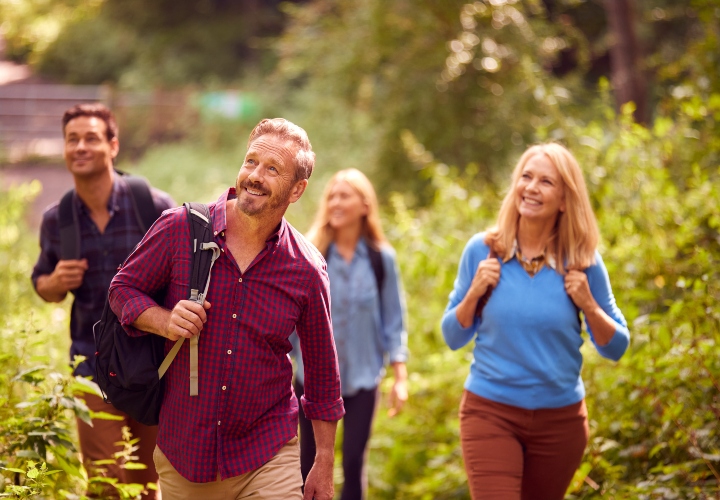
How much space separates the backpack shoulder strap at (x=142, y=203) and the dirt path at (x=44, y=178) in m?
14.6

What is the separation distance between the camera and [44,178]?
2006 centimetres

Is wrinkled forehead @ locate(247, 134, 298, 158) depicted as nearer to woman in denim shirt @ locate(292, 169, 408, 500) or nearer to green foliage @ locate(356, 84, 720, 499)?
woman in denim shirt @ locate(292, 169, 408, 500)

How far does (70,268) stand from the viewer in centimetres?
434

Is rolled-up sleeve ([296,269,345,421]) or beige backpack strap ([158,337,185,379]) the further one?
rolled-up sleeve ([296,269,345,421])

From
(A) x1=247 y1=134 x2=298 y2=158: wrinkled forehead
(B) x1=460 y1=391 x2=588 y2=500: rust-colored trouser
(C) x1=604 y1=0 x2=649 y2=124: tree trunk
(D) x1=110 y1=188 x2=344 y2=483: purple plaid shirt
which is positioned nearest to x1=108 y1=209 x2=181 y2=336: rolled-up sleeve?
(D) x1=110 y1=188 x2=344 y2=483: purple plaid shirt

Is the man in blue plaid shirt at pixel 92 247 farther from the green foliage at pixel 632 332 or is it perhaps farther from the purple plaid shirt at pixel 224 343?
the green foliage at pixel 632 332

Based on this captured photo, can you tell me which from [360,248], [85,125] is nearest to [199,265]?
[85,125]

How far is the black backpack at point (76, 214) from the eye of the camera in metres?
4.41

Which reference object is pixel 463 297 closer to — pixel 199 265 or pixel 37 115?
pixel 199 265

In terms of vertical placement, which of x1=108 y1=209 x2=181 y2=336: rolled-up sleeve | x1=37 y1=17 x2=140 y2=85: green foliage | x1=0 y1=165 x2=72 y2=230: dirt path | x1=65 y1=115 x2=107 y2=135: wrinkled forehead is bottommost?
x1=108 y1=209 x2=181 y2=336: rolled-up sleeve

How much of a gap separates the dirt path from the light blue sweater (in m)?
15.9

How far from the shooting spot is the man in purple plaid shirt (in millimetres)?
3105

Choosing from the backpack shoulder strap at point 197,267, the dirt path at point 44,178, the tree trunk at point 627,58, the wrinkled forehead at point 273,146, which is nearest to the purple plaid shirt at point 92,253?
the backpack shoulder strap at point 197,267

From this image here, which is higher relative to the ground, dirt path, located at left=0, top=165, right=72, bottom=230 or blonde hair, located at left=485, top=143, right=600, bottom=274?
dirt path, located at left=0, top=165, right=72, bottom=230
